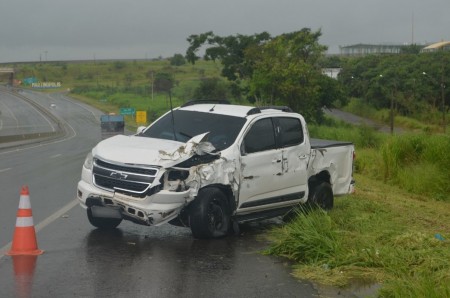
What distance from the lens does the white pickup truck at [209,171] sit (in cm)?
919

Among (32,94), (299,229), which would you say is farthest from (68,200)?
(32,94)

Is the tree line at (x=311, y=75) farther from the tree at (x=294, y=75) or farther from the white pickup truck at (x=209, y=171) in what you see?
the white pickup truck at (x=209, y=171)

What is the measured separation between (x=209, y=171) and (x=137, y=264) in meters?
1.74

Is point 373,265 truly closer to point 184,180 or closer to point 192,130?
point 184,180

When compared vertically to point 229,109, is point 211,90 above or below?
below

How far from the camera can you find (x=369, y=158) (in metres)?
24.9

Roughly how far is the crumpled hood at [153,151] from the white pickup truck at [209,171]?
1 centimetres

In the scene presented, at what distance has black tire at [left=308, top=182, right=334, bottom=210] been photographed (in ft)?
38.4

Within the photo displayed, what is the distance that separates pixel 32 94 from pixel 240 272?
150 metres

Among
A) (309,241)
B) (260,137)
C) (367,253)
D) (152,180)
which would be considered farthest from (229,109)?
(367,253)

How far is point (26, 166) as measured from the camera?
24.3 metres

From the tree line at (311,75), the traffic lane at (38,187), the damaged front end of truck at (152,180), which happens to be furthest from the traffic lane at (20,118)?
the damaged front end of truck at (152,180)

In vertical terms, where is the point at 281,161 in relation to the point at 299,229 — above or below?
above

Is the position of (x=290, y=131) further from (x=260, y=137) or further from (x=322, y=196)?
(x=322, y=196)
